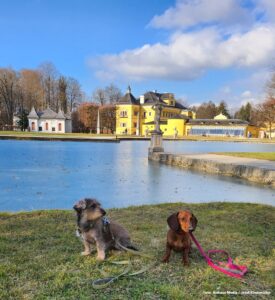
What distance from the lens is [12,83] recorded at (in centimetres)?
5272

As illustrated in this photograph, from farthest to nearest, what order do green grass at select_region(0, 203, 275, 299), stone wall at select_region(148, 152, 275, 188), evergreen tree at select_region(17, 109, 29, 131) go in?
evergreen tree at select_region(17, 109, 29, 131), stone wall at select_region(148, 152, 275, 188), green grass at select_region(0, 203, 275, 299)

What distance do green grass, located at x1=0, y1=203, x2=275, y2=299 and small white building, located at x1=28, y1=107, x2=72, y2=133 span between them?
47.9 meters

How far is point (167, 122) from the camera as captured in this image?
56.3 m

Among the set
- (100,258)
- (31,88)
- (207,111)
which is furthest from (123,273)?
(207,111)

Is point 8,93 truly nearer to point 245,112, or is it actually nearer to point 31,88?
point 31,88

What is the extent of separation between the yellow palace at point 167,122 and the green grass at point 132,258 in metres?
48.8

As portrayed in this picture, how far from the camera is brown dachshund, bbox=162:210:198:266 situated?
2420 mm

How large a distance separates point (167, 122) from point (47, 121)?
19932 millimetres

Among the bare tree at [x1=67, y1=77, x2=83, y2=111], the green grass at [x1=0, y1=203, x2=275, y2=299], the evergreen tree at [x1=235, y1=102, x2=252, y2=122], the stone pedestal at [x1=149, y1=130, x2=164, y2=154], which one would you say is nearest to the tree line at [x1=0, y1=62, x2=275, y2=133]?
the bare tree at [x1=67, y1=77, x2=83, y2=111]

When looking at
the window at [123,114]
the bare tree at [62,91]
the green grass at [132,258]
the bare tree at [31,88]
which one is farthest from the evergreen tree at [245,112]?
the green grass at [132,258]

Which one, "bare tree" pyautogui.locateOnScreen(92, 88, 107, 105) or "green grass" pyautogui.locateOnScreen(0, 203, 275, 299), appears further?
"bare tree" pyautogui.locateOnScreen(92, 88, 107, 105)

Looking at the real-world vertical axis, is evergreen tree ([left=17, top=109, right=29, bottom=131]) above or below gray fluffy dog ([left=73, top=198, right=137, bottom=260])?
above

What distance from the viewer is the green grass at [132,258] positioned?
87.2 inches

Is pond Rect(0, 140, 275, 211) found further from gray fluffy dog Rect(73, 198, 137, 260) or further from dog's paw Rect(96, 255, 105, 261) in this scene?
dog's paw Rect(96, 255, 105, 261)
